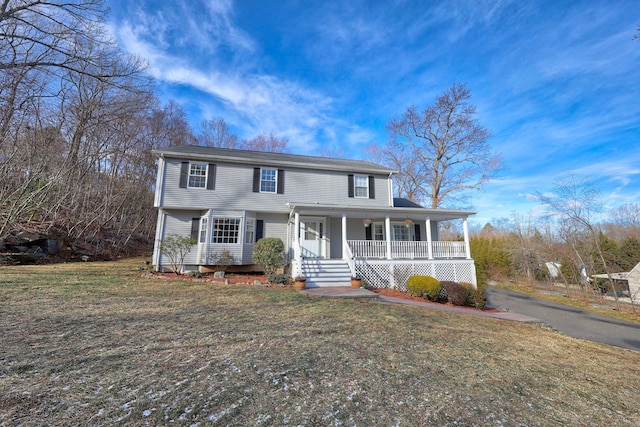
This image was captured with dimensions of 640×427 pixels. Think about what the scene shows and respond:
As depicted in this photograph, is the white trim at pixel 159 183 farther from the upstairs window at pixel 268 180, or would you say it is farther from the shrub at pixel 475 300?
the shrub at pixel 475 300

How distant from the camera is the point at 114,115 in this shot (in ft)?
58.4

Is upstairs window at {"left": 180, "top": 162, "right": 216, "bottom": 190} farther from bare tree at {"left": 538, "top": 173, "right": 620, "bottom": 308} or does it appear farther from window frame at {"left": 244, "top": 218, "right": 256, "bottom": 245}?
bare tree at {"left": 538, "top": 173, "right": 620, "bottom": 308}

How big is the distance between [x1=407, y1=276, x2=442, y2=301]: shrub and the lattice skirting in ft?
3.65

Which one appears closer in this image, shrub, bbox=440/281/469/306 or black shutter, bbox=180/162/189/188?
shrub, bbox=440/281/469/306

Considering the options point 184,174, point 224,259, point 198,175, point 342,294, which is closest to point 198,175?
point 198,175

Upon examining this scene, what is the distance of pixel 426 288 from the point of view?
32.0 ft

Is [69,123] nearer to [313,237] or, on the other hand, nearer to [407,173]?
[313,237]

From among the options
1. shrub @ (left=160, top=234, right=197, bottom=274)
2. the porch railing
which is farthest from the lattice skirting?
shrub @ (left=160, top=234, right=197, bottom=274)

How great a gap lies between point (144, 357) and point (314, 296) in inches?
210

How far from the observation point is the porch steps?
1013 cm

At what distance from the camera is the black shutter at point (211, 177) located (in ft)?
40.5

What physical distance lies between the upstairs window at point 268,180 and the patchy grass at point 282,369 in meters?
7.53

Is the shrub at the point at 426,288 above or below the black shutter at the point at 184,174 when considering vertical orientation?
below

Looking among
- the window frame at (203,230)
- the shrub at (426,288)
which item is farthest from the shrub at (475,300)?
the window frame at (203,230)
